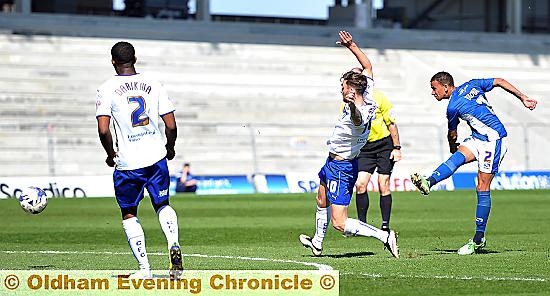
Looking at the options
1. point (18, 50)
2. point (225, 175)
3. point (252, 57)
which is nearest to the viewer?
point (225, 175)

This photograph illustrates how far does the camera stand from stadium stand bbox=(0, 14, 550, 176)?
35.2 metres

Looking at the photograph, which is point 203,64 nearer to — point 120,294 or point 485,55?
point 485,55

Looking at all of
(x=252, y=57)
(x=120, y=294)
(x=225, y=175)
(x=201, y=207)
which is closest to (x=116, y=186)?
(x=120, y=294)

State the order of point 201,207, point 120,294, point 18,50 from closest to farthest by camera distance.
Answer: point 120,294 → point 201,207 → point 18,50

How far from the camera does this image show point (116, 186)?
10430 mm

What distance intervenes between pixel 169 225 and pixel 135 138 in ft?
2.55

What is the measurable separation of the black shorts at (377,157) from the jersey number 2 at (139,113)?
22.6ft

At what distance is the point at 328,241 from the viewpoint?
1593 cm

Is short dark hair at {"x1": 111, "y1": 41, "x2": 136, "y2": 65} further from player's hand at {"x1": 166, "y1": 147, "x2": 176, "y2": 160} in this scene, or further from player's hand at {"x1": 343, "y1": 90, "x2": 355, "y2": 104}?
player's hand at {"x1": 343, "y1": 90, "x2": 355, "y2": 104}

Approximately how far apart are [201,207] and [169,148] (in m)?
14.5

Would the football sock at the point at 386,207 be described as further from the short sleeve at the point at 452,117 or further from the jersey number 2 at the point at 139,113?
the jersey number 2 at the point at 139,113

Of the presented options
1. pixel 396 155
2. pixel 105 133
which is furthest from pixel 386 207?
pixel 105 133

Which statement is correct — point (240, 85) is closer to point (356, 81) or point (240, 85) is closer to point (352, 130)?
point (352, 130)

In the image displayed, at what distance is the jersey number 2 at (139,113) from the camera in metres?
10.2
